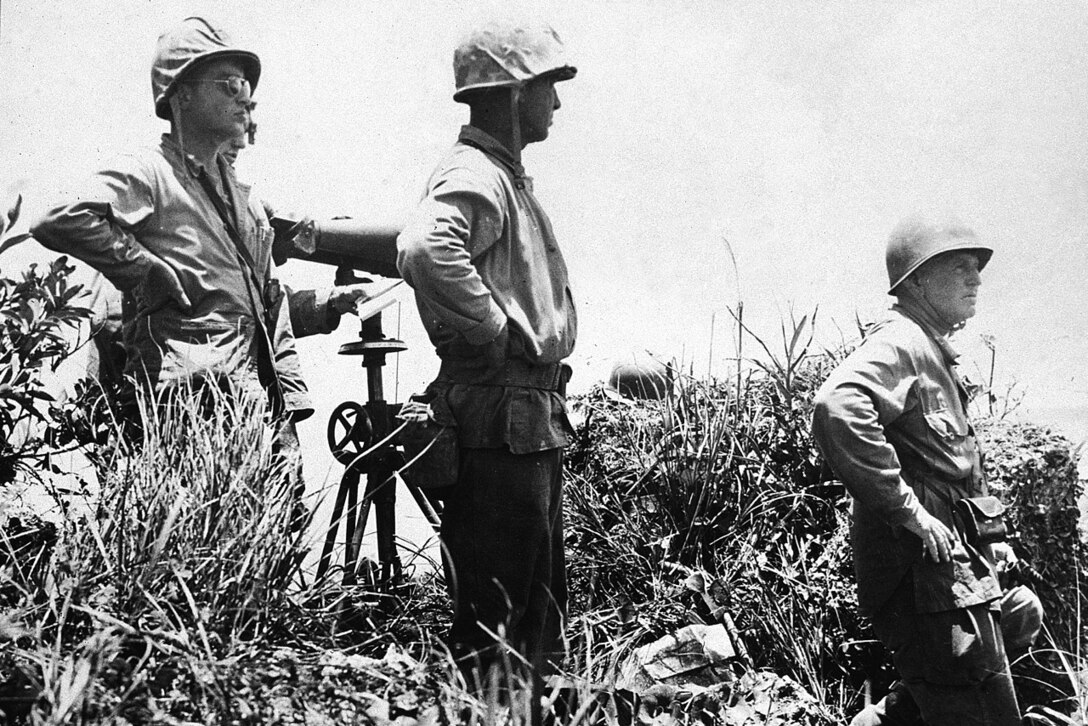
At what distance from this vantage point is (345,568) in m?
4.25

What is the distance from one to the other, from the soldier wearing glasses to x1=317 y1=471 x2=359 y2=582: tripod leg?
Result: 33cm

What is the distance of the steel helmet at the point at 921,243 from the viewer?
14.3ft

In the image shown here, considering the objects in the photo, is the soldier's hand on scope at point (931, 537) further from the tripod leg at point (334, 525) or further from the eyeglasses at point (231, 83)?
the eyeglasses at point (231, 83)

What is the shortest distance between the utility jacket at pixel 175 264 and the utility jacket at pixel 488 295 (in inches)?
28.4

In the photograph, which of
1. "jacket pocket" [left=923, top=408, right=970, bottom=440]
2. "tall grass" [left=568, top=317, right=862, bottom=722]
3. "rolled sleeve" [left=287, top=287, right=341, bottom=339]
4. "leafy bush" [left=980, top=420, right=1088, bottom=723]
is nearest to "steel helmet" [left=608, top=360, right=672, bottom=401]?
"tall grass" [left=568, top=317, right=862, bottom=722]

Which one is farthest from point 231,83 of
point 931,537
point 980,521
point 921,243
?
point 980,521

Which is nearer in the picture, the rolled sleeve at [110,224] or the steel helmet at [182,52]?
the rolled sleeve at [110,224]

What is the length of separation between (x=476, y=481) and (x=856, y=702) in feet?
6.52

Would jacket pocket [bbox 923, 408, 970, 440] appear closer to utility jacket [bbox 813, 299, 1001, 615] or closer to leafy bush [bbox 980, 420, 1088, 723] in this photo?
utility jacket [bbox 813, 299, 1001, 615]

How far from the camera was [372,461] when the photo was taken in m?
4.71

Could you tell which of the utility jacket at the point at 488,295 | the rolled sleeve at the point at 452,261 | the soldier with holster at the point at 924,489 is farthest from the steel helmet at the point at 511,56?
the soldier with holster at the point at 924,489

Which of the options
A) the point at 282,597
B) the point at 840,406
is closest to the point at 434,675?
the point at 282,597

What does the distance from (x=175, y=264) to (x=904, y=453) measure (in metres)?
2.58

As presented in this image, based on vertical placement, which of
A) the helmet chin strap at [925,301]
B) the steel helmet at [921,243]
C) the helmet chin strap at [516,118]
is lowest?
the helmet chin strap at [925,301]
